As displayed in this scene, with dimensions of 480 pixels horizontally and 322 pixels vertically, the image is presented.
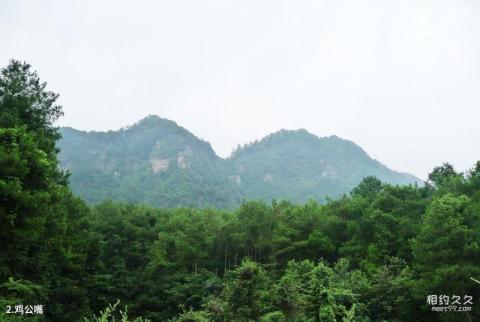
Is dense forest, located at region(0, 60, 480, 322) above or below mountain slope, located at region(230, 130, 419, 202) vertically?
below

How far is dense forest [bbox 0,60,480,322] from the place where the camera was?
52.7ft

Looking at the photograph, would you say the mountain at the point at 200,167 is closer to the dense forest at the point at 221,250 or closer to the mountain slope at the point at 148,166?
the mountain slope at the point at 148,166

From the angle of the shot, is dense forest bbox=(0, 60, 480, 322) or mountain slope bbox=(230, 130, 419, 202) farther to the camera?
mountain slope bbox=(230, 130, 419, 202)

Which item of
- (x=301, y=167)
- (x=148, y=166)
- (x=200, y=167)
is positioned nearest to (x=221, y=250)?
(x=200, y=167)

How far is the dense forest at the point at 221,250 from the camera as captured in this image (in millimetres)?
16078

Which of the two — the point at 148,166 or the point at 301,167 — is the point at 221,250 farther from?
the point at 301,167

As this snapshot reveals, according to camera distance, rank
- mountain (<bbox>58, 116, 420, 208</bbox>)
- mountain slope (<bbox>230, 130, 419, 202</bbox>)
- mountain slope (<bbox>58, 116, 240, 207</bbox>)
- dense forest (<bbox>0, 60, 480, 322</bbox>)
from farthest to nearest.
A: mountain slope (<bbox>230, 130, 419, 202</bbox>)
mountain (<bbox>58, 116, 420, 208</bbox>)
mountain slope (<bbox>58, 116, 240, 207</bbox>)
dense forest (<bbox>0, 60, 480, 322</bbox>)

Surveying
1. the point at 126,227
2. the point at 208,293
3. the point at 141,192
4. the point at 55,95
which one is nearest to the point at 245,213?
the point at 208,293

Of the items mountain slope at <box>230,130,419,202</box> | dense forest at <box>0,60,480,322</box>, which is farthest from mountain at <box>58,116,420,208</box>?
dense forest at <box>0,60,480,322</box>

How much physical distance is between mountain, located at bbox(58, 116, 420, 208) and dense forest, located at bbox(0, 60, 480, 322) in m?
40.9

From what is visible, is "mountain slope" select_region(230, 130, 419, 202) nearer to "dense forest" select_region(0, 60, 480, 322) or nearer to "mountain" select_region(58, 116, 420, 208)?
"mountain" select_region(58, 116, 420, 208)

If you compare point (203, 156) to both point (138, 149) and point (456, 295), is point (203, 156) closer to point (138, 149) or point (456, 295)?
point (138, 149)

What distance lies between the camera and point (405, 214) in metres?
31.4

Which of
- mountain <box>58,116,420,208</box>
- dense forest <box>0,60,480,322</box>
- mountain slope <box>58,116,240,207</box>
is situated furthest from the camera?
mountain <box>58,116,420,208</box>
